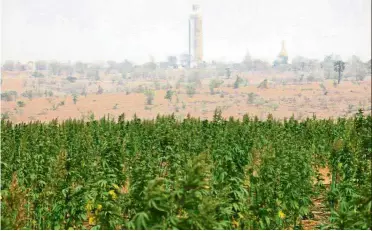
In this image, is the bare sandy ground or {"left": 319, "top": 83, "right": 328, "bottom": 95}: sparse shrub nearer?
the bare sandy ground

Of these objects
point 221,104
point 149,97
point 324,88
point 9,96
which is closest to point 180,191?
point 221,104

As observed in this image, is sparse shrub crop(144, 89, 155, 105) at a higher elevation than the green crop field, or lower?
lower

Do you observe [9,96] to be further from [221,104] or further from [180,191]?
[180,191]

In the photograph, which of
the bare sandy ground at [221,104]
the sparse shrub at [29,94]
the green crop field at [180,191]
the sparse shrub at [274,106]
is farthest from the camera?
the sparse shrub at [29,94]

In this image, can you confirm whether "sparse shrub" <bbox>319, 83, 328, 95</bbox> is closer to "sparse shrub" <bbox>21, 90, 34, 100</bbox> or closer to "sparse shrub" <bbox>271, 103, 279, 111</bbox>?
"sparse shrub" <bbox>271, 103, 279, 111</bbox>

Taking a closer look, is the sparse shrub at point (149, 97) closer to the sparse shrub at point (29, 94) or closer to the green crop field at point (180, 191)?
the sparse shrub at point (29, 94)

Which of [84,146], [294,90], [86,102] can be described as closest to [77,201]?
[84,146]

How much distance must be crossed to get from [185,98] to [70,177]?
5640 inches

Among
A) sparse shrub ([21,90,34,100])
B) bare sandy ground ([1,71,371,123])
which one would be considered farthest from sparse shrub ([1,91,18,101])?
sparse shrub ([21,90,34,100])

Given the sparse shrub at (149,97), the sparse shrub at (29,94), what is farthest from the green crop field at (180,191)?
the sparse shrub at (29,94)

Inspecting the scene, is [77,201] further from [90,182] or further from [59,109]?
[59,109]

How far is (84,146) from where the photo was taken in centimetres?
2159

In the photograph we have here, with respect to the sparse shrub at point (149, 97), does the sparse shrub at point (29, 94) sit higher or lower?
higher

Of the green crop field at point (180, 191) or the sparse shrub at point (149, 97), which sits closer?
the green crop field at point (180, 191)
